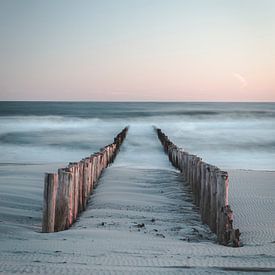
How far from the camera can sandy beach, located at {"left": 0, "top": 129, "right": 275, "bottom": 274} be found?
3746 mm

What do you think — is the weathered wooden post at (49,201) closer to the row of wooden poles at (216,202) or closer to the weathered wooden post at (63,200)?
the weathered wooden post at (63,200)

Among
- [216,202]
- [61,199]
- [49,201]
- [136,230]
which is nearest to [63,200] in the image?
[61,199]

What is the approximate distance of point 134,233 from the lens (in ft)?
17.1

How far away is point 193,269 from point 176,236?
1566mm

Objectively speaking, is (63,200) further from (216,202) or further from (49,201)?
(216,202)

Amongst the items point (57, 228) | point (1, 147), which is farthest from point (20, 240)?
point (1, 147)

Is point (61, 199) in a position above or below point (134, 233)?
above

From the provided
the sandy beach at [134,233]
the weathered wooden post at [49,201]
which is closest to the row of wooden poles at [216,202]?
the sandy beach at [134,233]

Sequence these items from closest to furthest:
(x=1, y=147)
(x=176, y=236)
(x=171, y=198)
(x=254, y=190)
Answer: (x=176, y=236), (x=171, y=198), (x=254, y=190), (x=1, y=147)

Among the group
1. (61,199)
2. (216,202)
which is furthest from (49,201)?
(216,202)

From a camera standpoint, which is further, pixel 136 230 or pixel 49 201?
pixel 136 230

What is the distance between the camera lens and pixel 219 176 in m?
5.36

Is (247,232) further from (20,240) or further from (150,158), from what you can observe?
(150,158)

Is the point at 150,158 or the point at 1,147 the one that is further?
the point at 1,147
